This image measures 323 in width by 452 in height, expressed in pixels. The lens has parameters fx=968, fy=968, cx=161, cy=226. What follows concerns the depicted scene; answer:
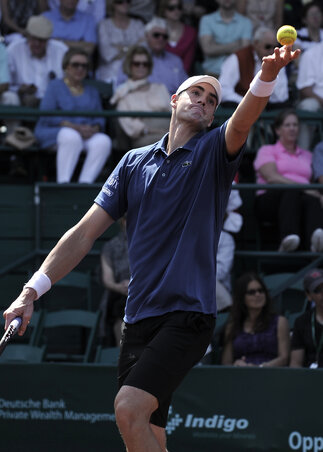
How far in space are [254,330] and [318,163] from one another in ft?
7.59

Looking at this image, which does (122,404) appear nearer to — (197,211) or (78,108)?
(197,211)

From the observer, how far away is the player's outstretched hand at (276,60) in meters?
4.14

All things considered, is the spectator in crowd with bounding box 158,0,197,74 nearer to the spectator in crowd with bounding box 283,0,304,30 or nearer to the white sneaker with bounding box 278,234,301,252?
the spectator in crowd with bounding box 283,0,304,30

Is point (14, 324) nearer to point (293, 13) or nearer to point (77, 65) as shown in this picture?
point (77, 65)

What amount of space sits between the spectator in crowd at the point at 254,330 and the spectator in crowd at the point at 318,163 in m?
1.72

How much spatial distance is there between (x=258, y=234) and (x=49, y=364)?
3572mm

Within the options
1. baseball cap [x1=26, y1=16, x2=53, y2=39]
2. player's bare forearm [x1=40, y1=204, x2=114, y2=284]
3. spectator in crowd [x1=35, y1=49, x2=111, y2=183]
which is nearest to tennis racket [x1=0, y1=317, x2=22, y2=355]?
player's bare forearm [x1=40, y1=204, x2=114, y2=284]

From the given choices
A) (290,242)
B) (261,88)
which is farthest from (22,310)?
(290,242)

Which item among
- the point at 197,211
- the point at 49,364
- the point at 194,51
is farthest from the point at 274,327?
the point at 194,51

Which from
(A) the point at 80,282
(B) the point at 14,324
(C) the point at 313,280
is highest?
(B) the point at 14,324

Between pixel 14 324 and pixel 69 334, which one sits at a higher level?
pixel 14 324

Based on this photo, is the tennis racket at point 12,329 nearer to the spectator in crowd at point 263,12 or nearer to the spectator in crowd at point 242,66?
the spectator in crowd at point 242,66

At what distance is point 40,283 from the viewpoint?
15.4 ft

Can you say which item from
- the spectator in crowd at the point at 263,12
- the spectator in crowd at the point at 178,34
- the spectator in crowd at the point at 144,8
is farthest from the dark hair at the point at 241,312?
the spectator in crowd at the point at 144,8
